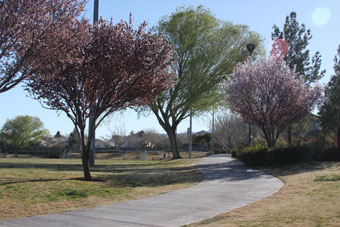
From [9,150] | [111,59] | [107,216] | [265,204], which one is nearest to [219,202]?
[265,204]

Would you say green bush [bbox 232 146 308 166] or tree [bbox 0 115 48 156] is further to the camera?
tree [bbox 0 115 48 156]

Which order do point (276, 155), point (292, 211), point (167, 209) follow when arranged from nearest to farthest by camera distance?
1. point (292, 211)
2. point (167, 209)
3. point (276, 155)

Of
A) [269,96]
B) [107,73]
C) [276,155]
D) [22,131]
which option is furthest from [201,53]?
[22,131]

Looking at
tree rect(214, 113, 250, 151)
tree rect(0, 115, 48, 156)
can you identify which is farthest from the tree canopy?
tree rect(0, 115, 48, 156)

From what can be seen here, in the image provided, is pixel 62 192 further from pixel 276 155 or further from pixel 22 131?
pixel 22 131

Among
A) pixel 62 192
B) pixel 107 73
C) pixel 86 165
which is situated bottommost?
pixel 62 192

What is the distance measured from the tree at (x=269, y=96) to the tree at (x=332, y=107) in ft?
5.64

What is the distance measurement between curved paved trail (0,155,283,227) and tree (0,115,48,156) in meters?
77.6

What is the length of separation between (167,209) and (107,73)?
6274 millimetres

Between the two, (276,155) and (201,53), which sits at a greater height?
(201,53)

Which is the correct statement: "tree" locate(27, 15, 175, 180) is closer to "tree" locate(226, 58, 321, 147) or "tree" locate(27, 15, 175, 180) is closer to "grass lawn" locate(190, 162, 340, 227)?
"grass lawn" locate(190, 162, 340, 227)

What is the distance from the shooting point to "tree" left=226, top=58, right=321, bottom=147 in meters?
23.8

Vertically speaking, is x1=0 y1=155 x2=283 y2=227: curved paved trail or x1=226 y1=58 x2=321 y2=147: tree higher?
x1=226 y1=58 x2=321 y2=147: tree

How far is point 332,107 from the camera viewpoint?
25.7 m
